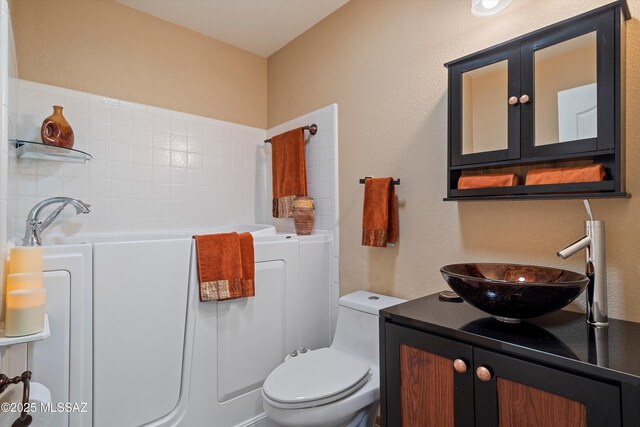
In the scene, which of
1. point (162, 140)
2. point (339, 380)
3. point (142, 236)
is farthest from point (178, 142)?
point (339, 380)

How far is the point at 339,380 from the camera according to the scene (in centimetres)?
145

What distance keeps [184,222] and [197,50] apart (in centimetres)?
132

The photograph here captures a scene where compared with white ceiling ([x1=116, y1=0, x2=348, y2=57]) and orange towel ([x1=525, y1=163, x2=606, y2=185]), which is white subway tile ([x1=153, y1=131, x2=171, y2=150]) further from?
orange towel ([x1=525, y1=163, x2=606, y2=185])

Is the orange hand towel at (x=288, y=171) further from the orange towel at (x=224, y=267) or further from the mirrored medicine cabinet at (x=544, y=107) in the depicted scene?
the mirrored medicine cabinet at (x=544, y=107)

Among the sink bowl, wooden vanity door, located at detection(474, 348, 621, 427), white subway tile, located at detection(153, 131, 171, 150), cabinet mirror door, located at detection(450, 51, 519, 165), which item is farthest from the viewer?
white subway tile, located at detection(153, 131, 171, 150)

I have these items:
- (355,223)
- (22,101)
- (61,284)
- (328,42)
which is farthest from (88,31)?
(355,223)

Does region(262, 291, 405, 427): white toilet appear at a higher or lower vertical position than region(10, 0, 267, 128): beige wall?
lower

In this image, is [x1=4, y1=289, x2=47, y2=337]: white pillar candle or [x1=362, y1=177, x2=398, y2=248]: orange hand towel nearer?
[x1=4, y1=289, x2=47, y2=337]: white pillar candle

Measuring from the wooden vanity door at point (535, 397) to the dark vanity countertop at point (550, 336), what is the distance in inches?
1.1

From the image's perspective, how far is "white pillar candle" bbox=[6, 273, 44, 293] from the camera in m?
1.09

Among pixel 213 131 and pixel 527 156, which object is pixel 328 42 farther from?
pixel 527 156

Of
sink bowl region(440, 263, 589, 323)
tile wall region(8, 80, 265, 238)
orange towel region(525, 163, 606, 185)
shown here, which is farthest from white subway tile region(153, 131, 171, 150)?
orange towel region(525, 163, 606, 185)

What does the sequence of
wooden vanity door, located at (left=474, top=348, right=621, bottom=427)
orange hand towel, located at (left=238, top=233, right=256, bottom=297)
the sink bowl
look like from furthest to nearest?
orange hand towel, located at (left=238, top=233, right=256, bottom=297)
the sink bowl
wooden vanity door, located at (left=474, top=348, right=621, bottom=427)

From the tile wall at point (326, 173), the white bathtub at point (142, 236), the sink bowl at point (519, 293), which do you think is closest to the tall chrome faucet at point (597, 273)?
the sink bowl at point (519, 293)
